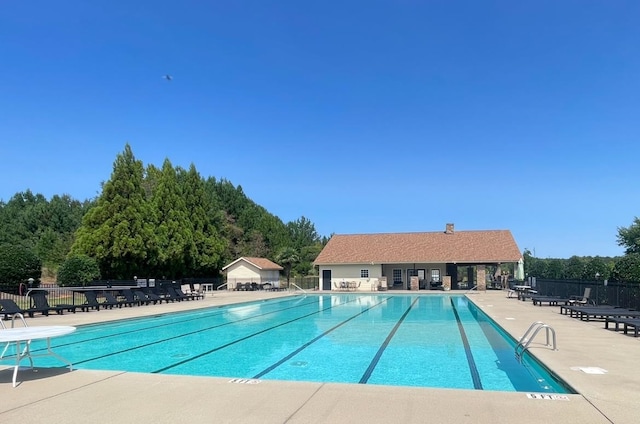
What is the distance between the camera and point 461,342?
39.5 ft

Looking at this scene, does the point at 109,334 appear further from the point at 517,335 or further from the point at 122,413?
the point at 517,335

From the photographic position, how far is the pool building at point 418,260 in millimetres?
37812

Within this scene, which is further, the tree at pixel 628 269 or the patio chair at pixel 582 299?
the patio chair at pixel 582 299

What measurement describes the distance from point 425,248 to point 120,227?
924 inches

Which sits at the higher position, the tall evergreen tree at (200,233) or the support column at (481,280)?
the tall evergreen tree at (200,233)

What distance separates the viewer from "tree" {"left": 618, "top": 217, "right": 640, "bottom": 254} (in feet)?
146

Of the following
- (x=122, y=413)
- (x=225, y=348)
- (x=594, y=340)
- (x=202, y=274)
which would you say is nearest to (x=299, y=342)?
(x=225, y=348)

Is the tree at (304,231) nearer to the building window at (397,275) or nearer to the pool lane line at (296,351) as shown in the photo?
the building window at (397,275)

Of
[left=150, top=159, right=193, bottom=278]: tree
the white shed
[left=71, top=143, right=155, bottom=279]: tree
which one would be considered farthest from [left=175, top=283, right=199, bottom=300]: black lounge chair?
the white shed

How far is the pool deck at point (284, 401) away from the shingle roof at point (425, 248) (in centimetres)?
3137

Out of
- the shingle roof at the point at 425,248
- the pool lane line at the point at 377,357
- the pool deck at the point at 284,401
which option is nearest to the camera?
the pool deck at the point at 284,401

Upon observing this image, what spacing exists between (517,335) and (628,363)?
12.0 feet

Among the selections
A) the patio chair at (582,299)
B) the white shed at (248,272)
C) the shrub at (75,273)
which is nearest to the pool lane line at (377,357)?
the patio chair at (582,299)

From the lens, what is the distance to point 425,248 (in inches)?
1581
